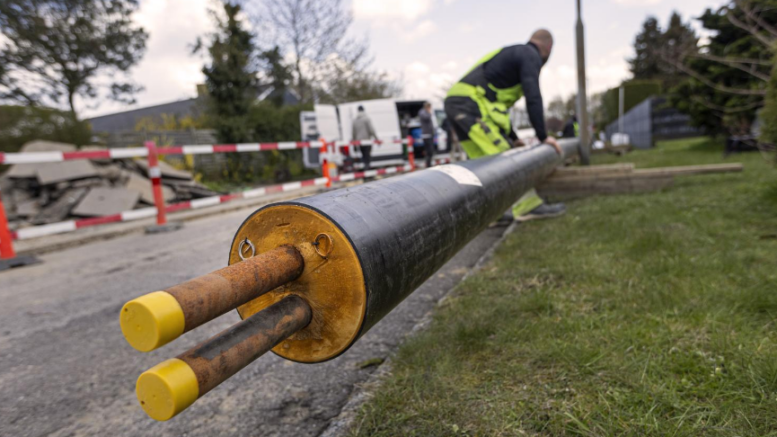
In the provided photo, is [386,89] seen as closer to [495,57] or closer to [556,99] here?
[495,57]

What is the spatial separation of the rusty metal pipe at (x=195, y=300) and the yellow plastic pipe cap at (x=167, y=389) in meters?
0.05

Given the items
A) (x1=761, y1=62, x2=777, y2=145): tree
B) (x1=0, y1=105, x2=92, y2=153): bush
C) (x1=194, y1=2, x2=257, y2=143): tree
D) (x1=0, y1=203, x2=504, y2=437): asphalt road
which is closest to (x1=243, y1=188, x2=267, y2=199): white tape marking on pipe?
(x1=0, y1=203, x2=504, y2=437): asphalt road

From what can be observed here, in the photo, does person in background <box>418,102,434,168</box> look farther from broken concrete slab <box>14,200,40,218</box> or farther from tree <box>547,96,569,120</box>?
tree <box>547,96,569,120</box>

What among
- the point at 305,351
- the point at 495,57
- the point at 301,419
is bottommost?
the point at 301,419

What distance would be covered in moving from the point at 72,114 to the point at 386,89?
20.2m

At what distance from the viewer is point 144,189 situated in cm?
838

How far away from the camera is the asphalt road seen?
5.40 feet

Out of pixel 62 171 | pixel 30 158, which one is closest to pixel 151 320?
pixel 30 158

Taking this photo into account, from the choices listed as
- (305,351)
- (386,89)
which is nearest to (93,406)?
(305,351)

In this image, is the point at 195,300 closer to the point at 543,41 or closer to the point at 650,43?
the point at 543,41

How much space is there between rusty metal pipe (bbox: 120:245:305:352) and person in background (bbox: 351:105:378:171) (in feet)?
35.6

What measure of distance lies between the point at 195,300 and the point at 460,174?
1.09m

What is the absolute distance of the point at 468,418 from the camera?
1422 mm

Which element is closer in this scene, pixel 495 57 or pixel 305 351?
pixel 305 351
